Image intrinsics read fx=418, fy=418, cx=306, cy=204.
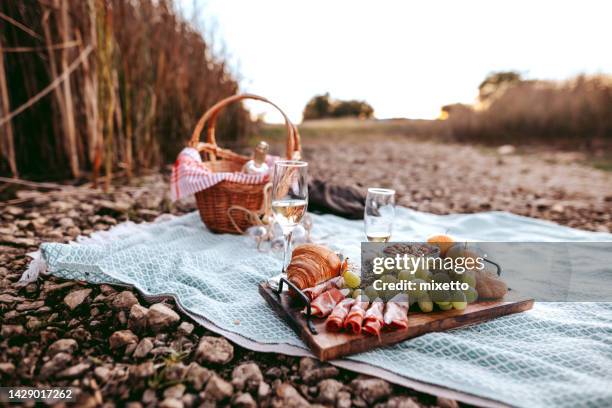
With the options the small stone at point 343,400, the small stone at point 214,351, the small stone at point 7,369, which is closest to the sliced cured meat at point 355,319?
the small stone at point 343,400

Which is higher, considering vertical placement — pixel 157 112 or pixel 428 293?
pixel 157 112

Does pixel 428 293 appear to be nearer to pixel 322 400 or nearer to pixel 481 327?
pixel 481 327

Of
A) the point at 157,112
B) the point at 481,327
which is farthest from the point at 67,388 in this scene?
the point at 157,112

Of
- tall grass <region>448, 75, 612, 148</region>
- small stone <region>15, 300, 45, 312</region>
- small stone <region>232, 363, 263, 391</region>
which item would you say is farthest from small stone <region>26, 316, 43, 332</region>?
tall grass <region>448, 75, 612, 148</region>

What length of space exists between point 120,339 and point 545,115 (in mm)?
13015

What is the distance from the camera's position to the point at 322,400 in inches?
55.8

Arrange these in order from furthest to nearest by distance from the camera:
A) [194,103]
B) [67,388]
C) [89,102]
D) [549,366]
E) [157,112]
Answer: [194,103], [157,112], [89,102], [549,366], [67,388]

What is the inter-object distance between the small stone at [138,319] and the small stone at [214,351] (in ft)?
0.94

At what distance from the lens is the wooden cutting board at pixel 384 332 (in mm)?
1565

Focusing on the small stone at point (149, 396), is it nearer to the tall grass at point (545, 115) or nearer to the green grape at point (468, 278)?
the green grape at point (468, 278)

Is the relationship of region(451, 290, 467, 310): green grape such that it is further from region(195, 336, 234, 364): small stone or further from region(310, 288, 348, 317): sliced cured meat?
region(195, 336, 234, 364): small stone

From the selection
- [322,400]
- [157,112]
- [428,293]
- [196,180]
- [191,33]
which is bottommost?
[322,400]

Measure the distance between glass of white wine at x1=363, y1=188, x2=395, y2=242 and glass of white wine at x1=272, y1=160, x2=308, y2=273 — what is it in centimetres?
31

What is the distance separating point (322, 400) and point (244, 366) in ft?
1.06
